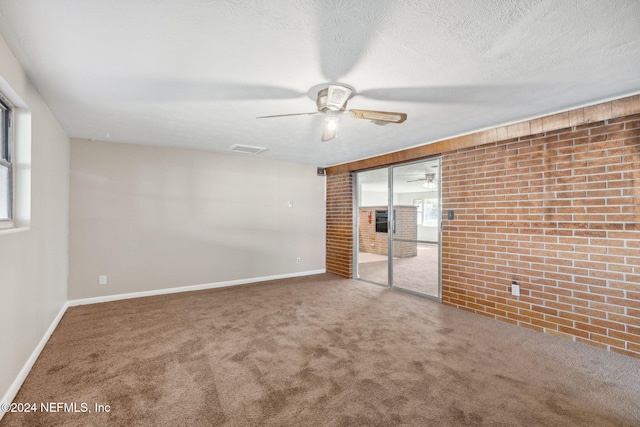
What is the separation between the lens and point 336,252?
598 cm

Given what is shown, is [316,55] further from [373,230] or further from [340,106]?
[373,230]

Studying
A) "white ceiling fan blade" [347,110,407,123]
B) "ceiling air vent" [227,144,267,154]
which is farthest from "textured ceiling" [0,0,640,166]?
"ceiling air vent" [227,144,267,154]

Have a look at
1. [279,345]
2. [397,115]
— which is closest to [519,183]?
[397,115]

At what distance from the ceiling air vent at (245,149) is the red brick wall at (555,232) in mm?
2925

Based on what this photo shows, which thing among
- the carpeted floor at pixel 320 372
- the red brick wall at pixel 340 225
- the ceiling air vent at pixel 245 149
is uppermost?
the ceiling air vent at pixel 245 149

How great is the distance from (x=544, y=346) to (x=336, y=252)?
3757mm

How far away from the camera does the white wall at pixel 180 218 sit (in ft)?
13.1

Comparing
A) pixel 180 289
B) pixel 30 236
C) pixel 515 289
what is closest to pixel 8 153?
pixel 30 236

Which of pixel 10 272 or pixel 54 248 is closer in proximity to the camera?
pixel 10 272

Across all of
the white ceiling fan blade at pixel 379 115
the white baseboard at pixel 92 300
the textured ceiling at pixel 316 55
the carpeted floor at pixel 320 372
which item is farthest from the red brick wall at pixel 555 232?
the white baseboard at pixel 92 300

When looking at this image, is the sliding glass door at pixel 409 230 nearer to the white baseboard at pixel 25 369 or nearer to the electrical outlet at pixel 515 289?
the electrical outlet at pixel 515 289

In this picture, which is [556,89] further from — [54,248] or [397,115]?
[54,248]

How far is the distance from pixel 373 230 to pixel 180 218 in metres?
5.35

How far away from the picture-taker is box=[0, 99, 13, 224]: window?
2107 mm
